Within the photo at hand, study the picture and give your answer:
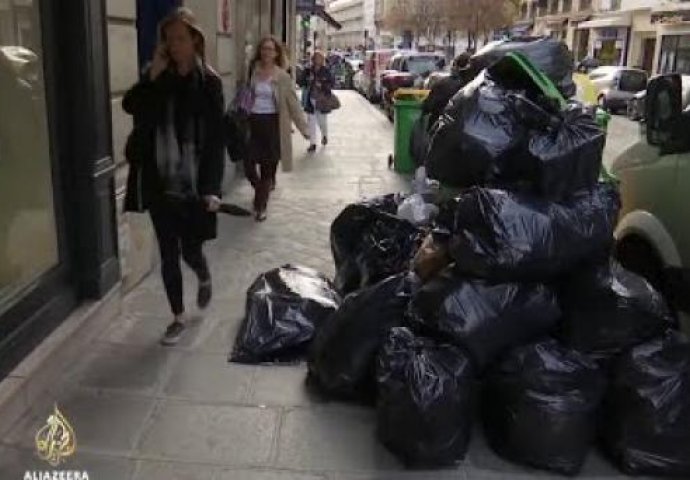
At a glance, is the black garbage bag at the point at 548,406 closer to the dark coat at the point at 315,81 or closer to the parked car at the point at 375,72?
the dark coat at the point at 315,81

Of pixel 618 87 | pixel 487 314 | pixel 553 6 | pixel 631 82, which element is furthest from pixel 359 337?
pixel 553 6

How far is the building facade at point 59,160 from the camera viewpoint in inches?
148

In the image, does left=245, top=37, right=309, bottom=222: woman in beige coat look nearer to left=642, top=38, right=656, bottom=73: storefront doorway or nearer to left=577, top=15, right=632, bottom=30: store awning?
left=642, top=38, right=656, bottom=73: storefront doorway

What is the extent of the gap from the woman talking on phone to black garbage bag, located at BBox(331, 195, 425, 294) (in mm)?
940

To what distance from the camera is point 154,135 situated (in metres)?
4.08

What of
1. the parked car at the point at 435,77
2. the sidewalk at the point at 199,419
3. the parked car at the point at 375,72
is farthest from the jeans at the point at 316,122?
the parked car at the point at 375,72

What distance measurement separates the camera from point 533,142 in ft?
11.5

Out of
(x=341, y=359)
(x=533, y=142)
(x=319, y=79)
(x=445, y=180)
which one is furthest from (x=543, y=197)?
(x=319, y=79)

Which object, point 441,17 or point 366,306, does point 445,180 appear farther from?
point 441,17

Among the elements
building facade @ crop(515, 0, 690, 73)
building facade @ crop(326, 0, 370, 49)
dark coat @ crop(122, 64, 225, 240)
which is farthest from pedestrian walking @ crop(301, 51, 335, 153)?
building facade @ crop(326, 0, 370, 49)

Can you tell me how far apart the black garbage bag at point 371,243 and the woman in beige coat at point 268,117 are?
9.10ft

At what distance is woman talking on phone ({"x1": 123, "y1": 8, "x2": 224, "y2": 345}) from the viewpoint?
4.03 m

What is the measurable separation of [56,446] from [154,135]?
64.4 inches

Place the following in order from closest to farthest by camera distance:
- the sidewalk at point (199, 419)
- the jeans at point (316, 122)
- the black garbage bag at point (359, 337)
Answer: the sidewalk at point (199, 419) → the black garbage bag at point (359, 337) → the jeans at point (316, 122)
